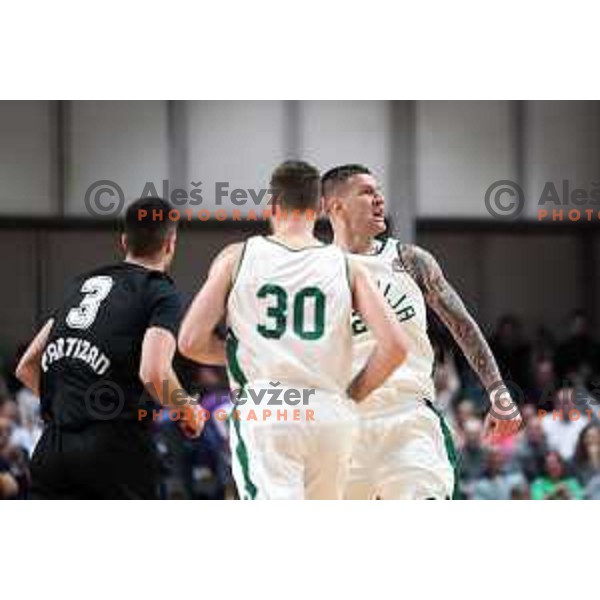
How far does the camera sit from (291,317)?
8.05 m

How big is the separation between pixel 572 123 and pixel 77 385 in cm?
987

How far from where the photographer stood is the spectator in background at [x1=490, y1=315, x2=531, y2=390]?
15.7 m

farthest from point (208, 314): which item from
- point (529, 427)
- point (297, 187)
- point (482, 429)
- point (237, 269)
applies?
point (529, 427)

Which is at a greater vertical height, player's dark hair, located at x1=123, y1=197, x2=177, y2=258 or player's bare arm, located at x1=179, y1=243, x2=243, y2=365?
player's dark hair, located at x1=123, y1=197, x2=177, y2=258

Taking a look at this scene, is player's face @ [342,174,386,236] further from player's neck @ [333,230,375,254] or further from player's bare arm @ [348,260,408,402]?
player's bare arm @ [348,260,408,402]

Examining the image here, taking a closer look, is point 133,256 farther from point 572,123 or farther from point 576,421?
point 572,123

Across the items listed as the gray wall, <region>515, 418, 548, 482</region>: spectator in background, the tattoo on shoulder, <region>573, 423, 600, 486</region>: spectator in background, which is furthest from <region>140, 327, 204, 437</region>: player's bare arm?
<region>573, 423, 600, 486</region>: spectator in background

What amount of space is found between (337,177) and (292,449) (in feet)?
6.90

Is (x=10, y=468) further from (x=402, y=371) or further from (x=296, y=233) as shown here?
(x=296, y=233)

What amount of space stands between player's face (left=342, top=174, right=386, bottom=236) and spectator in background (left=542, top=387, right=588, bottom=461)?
18.1 ft

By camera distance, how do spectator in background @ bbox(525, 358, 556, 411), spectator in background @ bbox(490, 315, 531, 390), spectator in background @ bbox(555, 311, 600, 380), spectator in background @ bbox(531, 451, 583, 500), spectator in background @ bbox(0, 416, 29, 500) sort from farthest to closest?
1. spectator in background @ bbox(555, 311, 600, 380)
2. spectator in background @ bbox(490, 315, 531, 390)
3. spectator in background @ bbox(525, 358, 556, 411)
4. spectator in background @ bbox(531, 451, 583, 500)
5. spectator in background @ bbox(0, 416, 29, 500)
